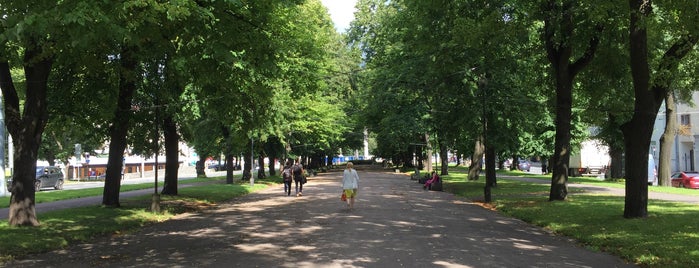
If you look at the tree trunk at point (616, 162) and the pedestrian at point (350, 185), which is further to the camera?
the tree trunk at point (616, 162)

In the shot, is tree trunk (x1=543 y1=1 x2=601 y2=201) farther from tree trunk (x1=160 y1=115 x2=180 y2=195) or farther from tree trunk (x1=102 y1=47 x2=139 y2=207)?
tree trunk (x1=160 y1=115 x2=180 y2=195)

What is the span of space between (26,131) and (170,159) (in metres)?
11.1

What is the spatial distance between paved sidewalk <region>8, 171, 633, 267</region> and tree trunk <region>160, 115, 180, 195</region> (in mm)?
7521

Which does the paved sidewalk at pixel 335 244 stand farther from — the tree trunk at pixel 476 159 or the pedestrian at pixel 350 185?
the tree trunk at pixel 476 159

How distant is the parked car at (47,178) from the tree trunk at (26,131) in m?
23.8

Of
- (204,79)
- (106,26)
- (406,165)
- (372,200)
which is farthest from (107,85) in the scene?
(406,165)

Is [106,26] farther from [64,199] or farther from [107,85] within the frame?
[64,199]

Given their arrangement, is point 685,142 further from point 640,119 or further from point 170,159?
point 170,159

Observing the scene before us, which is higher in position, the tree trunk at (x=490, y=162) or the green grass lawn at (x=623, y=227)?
the tree trunk at (x=490, y=162)

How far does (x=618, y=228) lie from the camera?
11.8 meters

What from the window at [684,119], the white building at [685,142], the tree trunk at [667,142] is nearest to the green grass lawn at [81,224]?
the tree trunk at [667,142]

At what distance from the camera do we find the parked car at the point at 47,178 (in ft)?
113

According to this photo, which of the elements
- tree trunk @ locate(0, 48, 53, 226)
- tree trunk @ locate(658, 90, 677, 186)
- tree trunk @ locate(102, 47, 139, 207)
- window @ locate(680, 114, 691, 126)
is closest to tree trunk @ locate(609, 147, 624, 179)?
tree trunk @ locate(658, 90, 677, 186)

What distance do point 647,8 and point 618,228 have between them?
5.03 m
